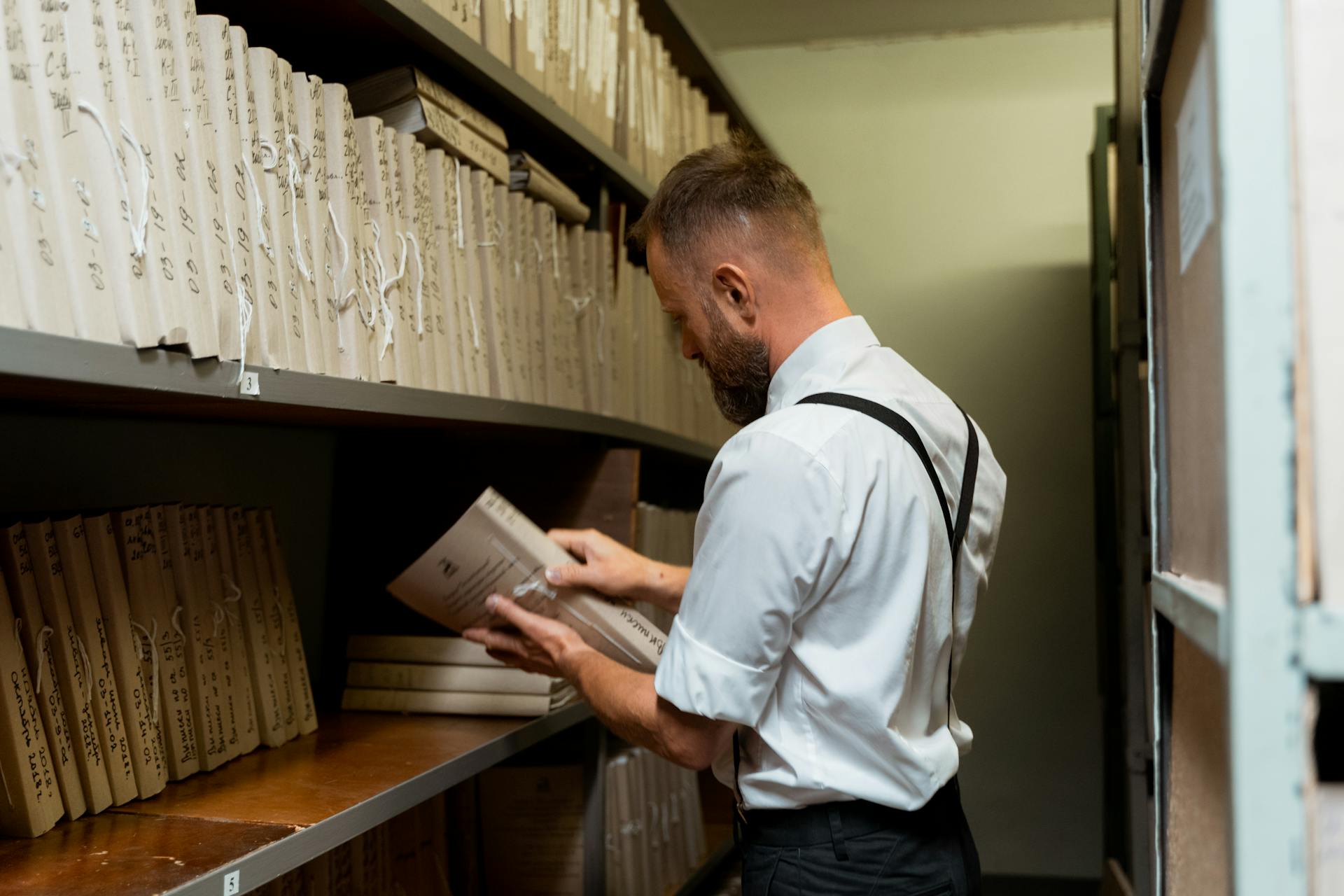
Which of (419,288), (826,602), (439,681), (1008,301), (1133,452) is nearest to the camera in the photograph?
(826,602)

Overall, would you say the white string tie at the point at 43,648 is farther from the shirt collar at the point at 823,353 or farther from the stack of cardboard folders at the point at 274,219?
the shirt collar at the point at 823,353

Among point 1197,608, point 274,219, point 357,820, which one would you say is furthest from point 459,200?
point 1197,608

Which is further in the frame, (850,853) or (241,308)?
(850,853)

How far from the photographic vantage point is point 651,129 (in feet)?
6.81

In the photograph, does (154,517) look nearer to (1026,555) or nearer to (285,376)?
(285,376)

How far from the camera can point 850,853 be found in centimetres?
114

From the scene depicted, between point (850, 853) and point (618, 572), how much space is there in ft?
1.47

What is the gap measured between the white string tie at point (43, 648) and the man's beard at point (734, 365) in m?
0.76

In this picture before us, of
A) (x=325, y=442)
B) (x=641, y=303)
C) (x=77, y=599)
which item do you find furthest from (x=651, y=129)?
(x=77, y=599)

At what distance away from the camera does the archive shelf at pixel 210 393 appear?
0.67m

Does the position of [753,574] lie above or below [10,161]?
below

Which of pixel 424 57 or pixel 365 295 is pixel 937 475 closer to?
pixel 365 295

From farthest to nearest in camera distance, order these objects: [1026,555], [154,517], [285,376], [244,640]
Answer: [1026,555] < [244,640] < [154,517] < [285,376]

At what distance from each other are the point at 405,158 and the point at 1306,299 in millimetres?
1008
